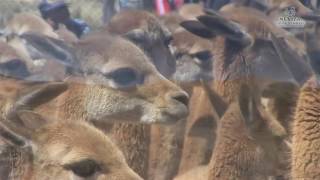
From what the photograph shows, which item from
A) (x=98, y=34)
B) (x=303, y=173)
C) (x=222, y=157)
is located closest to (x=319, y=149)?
(x=303, y=173)

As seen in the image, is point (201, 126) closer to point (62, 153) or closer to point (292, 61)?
point (292, 61)

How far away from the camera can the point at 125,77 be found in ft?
13.5

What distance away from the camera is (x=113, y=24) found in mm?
3973

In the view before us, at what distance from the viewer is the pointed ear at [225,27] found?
12.5 feet

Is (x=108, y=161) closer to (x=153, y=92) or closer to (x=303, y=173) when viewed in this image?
(x=153, y=92)

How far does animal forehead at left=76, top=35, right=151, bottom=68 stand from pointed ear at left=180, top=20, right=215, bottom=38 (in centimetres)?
29

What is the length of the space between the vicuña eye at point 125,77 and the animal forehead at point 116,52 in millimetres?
43

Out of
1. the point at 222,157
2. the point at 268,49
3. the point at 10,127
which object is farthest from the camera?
the point at 222,157

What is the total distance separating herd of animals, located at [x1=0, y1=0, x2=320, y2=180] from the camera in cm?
369

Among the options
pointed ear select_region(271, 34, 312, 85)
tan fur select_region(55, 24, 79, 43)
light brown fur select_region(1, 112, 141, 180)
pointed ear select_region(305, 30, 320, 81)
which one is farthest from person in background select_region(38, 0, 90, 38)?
pointed ear select_region(305, 30, 320, 81)

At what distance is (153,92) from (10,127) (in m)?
0.81

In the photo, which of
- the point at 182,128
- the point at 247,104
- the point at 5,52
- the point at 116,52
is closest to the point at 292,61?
the point at 247,104

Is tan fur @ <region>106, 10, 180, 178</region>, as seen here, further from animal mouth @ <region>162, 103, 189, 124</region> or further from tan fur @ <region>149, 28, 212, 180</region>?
animal mouth @ <region>162, 103, 189, 124</region>

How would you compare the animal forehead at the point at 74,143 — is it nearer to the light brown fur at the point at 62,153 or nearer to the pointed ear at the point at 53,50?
the light brown fur at the point at 62,153
